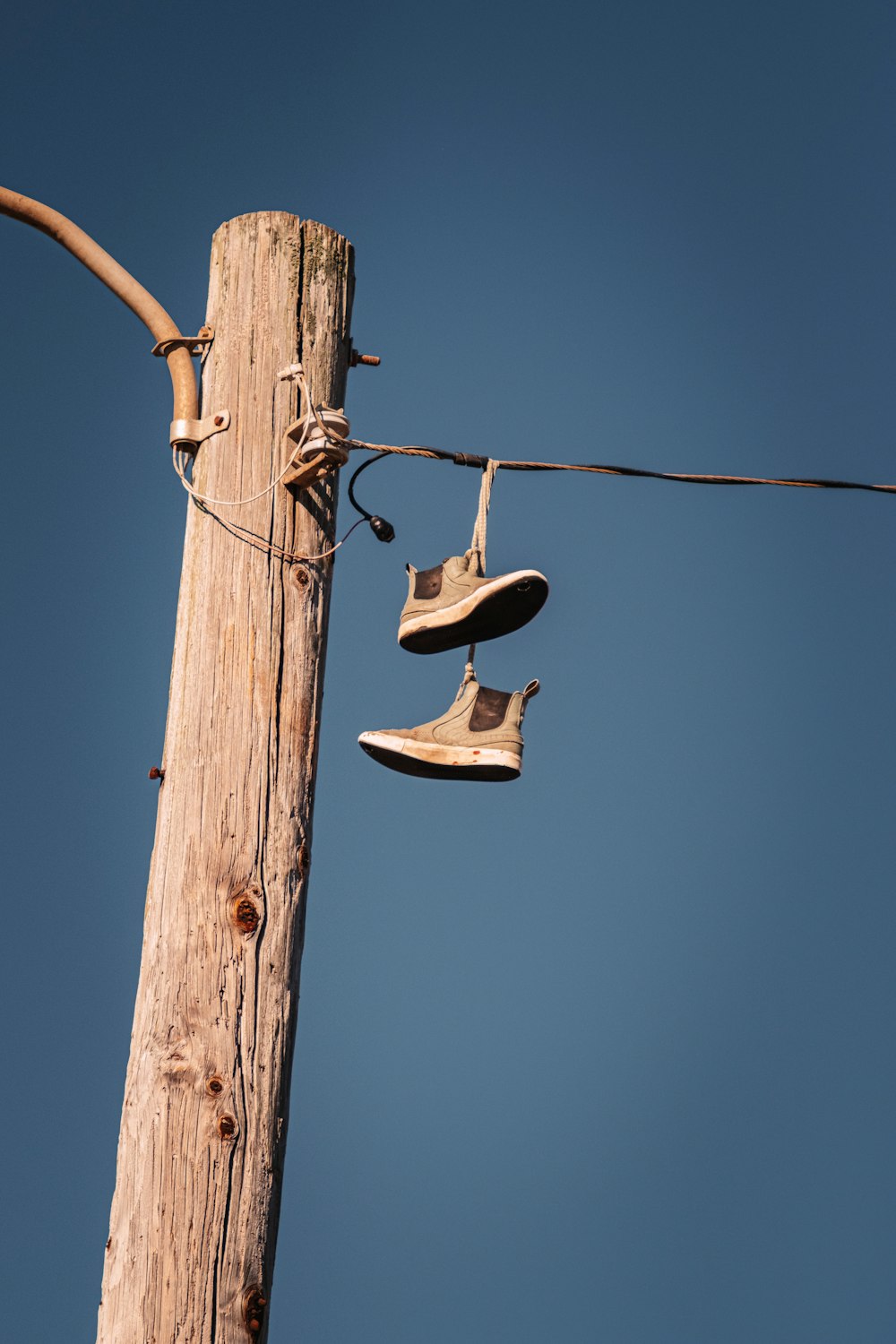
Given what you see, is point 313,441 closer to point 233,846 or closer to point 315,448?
point 315,448

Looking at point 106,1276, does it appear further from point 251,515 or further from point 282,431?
point 282,431

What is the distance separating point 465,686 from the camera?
12.7 ft

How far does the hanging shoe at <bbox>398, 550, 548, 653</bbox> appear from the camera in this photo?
3.80 m

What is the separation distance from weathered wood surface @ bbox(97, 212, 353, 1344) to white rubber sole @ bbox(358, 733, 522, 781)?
0.36m

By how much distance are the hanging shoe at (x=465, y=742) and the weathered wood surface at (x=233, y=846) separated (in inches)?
15.4

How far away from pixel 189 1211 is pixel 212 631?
1.17 metres

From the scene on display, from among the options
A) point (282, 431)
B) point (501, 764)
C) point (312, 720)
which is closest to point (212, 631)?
point (312, 720)

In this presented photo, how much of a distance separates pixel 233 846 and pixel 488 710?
93cm

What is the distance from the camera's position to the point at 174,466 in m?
3.55

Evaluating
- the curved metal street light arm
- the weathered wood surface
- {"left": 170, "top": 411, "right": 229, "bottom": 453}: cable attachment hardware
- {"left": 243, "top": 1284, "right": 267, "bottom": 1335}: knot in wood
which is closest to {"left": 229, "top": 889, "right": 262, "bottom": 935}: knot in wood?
the weathered wood surface

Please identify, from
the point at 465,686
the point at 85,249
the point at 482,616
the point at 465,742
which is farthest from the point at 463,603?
the point at 85,249

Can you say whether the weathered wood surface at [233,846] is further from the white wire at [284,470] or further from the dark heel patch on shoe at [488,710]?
the dark heel patch on shoe at [488,710]

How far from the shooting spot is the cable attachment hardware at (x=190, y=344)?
363 centimetres

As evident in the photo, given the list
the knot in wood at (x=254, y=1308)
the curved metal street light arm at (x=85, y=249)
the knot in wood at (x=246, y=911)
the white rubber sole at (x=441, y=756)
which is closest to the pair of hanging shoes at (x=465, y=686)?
the white rubber sole at (x=441, y=756)
